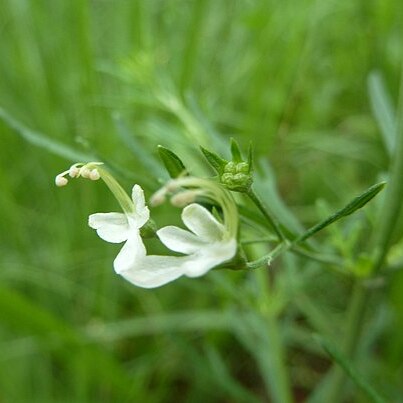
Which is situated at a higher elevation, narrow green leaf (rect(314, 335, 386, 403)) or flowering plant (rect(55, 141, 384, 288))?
flowering plant (rect(55, 141, 384, 288))

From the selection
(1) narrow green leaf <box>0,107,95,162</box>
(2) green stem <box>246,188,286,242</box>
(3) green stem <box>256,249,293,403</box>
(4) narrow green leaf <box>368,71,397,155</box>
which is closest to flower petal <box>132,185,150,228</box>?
(2) green stem <box>246,188,286,242</box>

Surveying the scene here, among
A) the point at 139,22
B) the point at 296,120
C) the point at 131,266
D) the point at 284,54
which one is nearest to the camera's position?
the point at 131,266

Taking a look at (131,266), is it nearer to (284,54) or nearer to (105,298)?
(105,298)

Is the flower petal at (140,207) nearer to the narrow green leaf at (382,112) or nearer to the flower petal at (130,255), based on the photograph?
the flower petal at (130,255)

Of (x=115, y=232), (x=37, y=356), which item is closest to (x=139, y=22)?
(x=37, y=356)

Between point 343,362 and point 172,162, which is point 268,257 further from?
point 343,362

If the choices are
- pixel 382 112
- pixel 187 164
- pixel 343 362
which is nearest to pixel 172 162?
pixel 343 362

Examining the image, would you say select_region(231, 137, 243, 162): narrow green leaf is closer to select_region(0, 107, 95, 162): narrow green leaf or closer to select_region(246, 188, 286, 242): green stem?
select_region(246, 188, 286, 242): green stem
